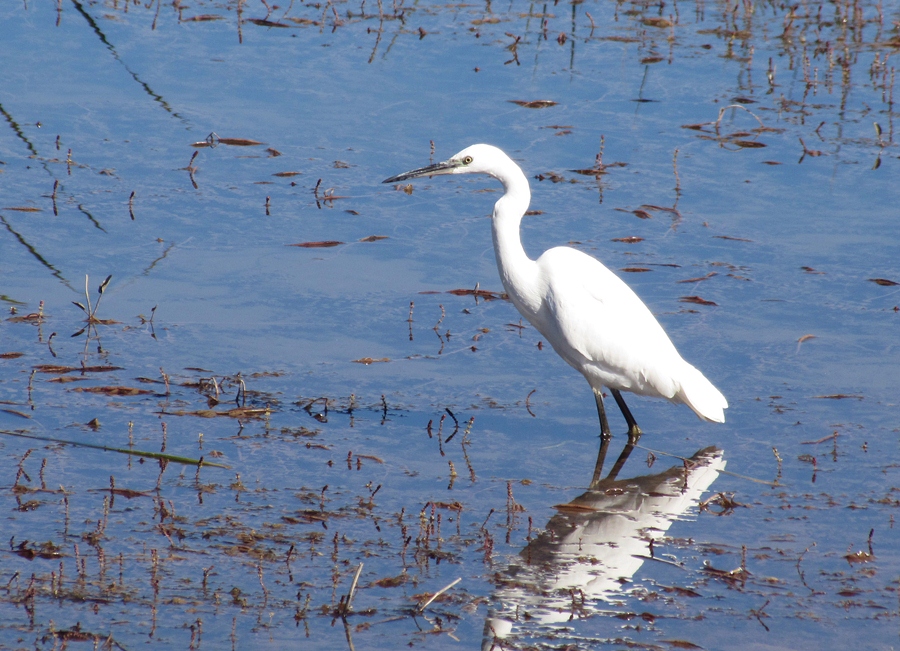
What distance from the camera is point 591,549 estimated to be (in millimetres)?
4535

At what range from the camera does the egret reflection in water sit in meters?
3.91

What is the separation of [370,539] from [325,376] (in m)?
1.72

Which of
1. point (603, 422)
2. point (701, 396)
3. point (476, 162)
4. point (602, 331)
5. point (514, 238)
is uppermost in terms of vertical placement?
point (476, 162)

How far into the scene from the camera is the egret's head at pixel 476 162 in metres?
5.83

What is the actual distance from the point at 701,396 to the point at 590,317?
0.65 meters

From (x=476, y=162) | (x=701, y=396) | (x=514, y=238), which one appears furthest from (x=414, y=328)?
(x=701, y=396)

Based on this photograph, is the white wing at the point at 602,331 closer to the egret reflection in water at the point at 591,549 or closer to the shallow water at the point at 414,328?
the shallow water at the point at 414,328

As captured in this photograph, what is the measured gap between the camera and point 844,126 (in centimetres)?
1008

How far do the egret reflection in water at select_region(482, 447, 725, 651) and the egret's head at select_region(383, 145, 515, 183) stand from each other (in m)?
1.64

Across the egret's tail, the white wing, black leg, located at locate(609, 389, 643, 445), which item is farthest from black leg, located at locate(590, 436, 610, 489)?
the egret's tail

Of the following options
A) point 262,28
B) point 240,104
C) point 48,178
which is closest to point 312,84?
point 240,104

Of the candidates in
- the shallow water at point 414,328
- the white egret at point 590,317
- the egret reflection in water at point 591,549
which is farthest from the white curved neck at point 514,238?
the egret reflection in water at point 591,549

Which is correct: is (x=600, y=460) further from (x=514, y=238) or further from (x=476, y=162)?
(x=476, y=162)

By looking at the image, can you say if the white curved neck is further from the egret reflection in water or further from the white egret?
the egret reflection in water
